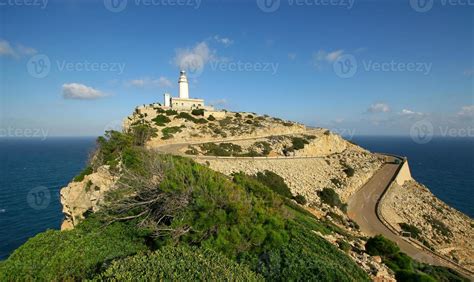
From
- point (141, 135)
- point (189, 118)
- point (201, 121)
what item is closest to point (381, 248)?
point (141, 135)

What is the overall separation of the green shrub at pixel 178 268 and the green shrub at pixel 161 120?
31.3 m

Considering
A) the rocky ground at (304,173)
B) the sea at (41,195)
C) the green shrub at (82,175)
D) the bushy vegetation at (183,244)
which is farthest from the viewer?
the sea at (41,195)

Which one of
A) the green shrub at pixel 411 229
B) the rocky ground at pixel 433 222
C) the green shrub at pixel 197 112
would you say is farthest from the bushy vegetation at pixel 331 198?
the green shrub at pixel 197 112

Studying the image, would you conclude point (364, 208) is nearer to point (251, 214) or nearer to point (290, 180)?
point (290, 180)

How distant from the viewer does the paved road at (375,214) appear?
16.8 meters

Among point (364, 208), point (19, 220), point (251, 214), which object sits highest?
point (251, 214)

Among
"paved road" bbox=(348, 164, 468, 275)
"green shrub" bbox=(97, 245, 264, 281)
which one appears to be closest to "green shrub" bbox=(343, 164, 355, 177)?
"paved road" bbox=(348, 164, 468, 275)

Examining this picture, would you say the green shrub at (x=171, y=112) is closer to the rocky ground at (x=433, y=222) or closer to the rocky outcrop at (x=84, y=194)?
the rocky outcrop at (x=84, y=194)

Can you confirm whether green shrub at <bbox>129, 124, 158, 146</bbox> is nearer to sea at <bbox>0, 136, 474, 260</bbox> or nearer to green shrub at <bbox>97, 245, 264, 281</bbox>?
sea at <bbox>0, 136, 474, 260</bbox>

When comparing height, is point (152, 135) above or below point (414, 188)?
above

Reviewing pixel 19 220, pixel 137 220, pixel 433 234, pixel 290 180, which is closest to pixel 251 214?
pixel 137 220

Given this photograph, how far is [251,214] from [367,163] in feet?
118

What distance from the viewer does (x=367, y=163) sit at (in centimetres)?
3869

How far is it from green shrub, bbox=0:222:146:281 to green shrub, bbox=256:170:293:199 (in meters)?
13.9
